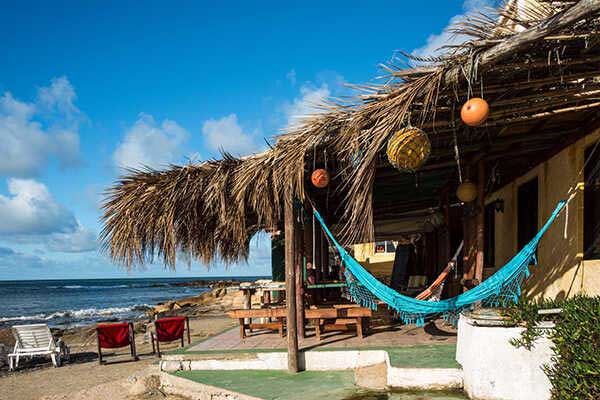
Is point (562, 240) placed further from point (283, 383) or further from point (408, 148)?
point (283, 383)

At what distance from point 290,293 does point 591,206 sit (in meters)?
2.73

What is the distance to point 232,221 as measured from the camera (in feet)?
15.3

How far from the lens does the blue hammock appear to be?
142 inches

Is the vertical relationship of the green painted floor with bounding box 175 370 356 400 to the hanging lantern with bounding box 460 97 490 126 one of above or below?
below

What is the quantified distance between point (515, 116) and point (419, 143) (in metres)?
0.98

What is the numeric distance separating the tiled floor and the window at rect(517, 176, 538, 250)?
1.36 metres

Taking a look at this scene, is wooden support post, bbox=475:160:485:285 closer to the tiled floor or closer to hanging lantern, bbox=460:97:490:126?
the tiled floor

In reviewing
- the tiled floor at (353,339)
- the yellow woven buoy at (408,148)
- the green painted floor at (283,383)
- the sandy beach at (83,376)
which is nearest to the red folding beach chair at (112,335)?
the sandy beach at (83,376)

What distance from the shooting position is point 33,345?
734 cm

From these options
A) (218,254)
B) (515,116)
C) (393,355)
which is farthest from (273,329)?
(515,116)

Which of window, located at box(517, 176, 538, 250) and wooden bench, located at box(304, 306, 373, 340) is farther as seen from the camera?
window, located at box(517, 176, 538, 250)

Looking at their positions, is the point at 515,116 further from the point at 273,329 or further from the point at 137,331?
the point at 137,331

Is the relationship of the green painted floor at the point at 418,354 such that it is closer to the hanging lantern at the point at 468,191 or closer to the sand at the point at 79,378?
the sand at the point at 79,378

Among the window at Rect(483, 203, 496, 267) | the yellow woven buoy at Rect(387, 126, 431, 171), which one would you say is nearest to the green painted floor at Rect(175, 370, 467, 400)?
the yellow woven buoy at Rect(387, 126, 431, 171)
